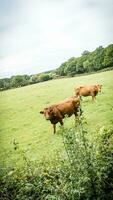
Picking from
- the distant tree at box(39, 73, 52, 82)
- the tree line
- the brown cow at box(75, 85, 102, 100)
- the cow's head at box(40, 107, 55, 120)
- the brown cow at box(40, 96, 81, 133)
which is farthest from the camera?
the brown cow at box(75, 85, 102, 100)

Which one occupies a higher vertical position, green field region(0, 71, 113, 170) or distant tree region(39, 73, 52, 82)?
distant tree region(39, 73, 52, 82)

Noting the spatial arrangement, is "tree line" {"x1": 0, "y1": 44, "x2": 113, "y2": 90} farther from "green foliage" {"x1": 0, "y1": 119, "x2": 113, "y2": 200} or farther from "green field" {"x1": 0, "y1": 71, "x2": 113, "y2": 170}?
"green foliage" {"x1": 0, "y1": 119, "x2": 113, "y2": 200}

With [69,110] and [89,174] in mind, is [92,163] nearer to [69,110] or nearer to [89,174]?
[89,174]

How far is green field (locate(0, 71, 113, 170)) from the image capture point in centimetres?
1002

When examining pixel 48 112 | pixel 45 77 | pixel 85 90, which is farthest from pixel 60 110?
pixel 85 90

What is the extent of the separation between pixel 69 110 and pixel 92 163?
6705 mm

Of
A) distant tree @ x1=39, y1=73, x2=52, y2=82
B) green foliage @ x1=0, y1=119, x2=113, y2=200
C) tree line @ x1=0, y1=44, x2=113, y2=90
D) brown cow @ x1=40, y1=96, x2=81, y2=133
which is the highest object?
tree line @ x1=0, y1=44, x2=113, y2=90

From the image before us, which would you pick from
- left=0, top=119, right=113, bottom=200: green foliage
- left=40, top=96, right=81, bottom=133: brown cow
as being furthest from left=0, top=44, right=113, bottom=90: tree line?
left=0, top=119, right=113, bottom=200: green foliage

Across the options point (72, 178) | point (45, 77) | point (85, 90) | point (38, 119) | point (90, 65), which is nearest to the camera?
point (72, 178)

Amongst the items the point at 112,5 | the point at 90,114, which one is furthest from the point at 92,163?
the point at 90,114

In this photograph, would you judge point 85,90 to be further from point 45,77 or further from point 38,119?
point 38,119

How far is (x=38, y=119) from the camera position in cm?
1523

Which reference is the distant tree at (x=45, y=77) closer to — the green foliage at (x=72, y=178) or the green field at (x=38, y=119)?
the green field at (x=38, y=119)

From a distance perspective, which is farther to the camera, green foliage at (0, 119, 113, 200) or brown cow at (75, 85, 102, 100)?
brown cow at (75, 85, 102, 100)
